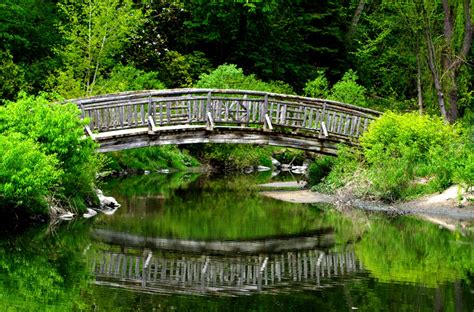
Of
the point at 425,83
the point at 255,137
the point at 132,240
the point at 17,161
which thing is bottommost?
the point at 132,240

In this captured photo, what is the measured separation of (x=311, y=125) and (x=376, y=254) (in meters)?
12.5

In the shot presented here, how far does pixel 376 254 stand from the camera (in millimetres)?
18125

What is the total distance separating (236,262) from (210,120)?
38.1ft

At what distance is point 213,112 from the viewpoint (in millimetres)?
29000

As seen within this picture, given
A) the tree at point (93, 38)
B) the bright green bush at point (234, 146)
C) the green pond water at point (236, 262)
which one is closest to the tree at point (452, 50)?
the bright green bush at point (234, 146)

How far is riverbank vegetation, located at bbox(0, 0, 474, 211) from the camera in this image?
72.4ft

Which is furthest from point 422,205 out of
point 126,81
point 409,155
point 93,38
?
point 126,81

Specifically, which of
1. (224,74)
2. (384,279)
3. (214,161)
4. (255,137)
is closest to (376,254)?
(384,279)

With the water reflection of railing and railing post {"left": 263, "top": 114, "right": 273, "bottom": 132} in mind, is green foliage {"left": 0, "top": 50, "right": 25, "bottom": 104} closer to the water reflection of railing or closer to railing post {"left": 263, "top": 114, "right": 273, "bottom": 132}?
railing post {"left": 263, "top": 114, "right": 273, "bottom": 132}

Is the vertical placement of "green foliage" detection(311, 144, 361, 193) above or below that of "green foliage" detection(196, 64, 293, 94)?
below

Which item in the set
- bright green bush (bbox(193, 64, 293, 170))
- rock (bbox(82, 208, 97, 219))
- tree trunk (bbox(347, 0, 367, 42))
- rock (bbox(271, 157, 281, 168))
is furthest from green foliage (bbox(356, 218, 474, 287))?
tree trunk (bbox(347, 0, 367, 42))

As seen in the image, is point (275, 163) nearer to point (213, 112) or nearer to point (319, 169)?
point (319, 169)

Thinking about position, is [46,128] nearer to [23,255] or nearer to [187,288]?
[23,255]

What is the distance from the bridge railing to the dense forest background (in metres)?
4.75
